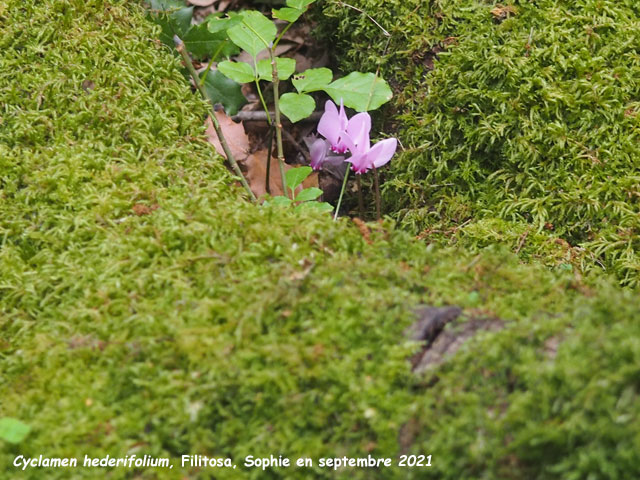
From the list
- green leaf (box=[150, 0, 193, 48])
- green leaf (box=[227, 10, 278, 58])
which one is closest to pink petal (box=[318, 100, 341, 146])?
green leaf (box=[227, 10, 278, 58])

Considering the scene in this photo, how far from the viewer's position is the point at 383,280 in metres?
1.63

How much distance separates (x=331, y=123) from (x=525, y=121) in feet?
2.87

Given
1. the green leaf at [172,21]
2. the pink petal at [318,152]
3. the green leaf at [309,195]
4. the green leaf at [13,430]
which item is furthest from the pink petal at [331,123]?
the green leaf at [13,430]

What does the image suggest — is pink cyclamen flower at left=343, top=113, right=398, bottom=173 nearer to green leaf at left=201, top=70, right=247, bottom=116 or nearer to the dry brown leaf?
green leaf at left=201, top=70, right=247, bottom=116

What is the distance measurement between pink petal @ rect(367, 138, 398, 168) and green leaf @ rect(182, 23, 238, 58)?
89 centimetres

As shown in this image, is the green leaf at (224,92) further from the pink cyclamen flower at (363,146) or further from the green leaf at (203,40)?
the pink cyclamen flower at (363,146)

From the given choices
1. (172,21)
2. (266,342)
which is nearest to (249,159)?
(172,21)

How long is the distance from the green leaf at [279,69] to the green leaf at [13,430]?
1.86m

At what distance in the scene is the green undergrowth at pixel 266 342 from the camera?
4.01 ft

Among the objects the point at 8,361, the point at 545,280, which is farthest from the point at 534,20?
the point at 8,361

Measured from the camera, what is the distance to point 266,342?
1.46 metres

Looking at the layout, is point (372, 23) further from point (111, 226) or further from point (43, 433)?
point (43, 433)

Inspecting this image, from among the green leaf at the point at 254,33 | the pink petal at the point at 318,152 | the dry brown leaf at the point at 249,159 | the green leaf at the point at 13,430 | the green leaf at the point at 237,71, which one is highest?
the green leaf at the point at 254,33

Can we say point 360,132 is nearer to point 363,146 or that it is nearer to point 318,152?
point 363,146
